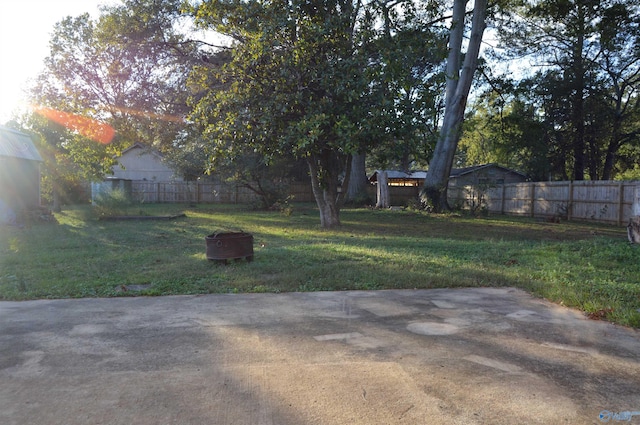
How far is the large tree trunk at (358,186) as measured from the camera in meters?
30.5

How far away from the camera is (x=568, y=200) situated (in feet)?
71.0

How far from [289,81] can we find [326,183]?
3.95 m

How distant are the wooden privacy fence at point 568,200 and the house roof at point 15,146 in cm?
2129

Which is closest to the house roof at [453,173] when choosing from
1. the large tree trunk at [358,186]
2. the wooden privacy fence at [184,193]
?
the large tree trunk at [358,186]

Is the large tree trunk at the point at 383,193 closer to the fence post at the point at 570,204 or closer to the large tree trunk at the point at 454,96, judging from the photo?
the large tree trunk at the point at 454,96

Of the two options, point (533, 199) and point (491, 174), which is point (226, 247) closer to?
point (533, 199)

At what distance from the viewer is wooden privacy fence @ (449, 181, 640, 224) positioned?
18.4m

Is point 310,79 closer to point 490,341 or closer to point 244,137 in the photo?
point 244,137

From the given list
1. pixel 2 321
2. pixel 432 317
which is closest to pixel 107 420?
pixel 2 321

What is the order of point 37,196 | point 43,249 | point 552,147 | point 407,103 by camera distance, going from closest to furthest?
point 43,249, point 407,103, point 37,196, point 552,147

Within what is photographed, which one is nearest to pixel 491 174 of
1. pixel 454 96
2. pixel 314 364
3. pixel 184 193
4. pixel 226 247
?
pixel 454 96

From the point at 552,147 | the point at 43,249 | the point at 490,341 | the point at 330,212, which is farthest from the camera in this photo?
the point at 552,147

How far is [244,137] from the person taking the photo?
13.1 meters

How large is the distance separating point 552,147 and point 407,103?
2161 centimetres
